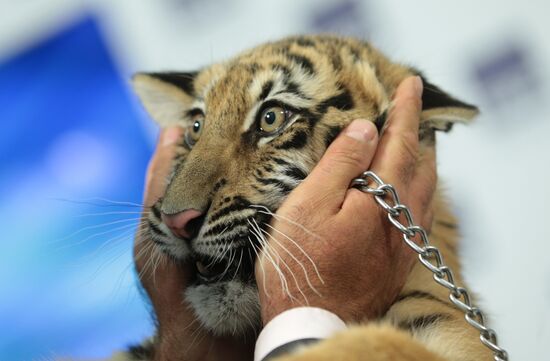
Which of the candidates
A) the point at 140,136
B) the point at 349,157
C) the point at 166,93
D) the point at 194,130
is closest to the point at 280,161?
the point at 349,157

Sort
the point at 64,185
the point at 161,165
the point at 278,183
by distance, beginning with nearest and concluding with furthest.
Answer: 1. the point at 278,183
2. the point at 161,165
3. the point at 64,185

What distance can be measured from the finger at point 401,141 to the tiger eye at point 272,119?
7.7 inches

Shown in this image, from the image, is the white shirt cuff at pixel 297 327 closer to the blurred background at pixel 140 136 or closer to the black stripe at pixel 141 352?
the black stripe at pixel 141 352

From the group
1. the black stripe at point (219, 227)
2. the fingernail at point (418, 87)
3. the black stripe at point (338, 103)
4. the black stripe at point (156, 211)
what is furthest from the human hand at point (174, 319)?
the fingernail at point (418, 87)

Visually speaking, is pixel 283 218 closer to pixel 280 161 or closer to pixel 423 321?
pixel 280 161

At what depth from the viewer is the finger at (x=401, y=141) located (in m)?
1.03

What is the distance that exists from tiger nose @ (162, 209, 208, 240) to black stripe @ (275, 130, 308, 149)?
0.71 ft

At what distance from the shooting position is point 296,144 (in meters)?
1.07

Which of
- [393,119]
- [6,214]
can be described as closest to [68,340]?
[6,214]

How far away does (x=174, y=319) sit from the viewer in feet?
3.92

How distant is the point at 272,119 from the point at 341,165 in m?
0.19

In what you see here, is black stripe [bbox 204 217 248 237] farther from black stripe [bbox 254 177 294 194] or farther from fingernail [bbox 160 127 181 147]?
fingernail [bbox 160 127 181 147]

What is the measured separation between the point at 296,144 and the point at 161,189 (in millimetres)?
392

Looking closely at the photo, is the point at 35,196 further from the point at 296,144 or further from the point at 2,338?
the point at 296,144
